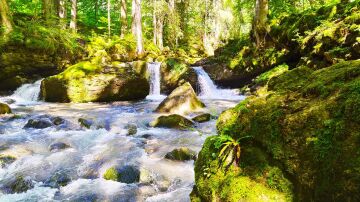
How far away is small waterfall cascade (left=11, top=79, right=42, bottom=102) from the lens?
47.7ft

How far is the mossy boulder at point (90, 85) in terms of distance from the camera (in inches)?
541

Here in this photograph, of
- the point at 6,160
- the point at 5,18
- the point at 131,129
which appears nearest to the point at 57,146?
the point at 6,160

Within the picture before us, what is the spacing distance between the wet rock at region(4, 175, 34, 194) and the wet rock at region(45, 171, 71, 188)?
0.93ft

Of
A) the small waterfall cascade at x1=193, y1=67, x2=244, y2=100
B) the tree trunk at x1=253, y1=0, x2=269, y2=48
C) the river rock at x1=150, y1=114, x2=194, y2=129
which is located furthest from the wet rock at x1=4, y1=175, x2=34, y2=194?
the tree trunk at x1=253, y1=0, x2=269, y2=48

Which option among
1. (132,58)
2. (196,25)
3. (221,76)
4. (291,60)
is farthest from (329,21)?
(196,25)

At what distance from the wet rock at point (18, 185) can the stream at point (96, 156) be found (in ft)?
0.30

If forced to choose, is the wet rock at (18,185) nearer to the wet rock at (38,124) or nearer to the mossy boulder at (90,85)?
the wet rock at (38,124)

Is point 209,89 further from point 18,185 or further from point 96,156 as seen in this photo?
point 18,185

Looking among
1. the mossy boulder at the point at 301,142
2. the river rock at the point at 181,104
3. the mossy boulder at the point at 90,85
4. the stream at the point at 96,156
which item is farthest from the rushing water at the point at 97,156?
the mossy boulder at the point at 90,85

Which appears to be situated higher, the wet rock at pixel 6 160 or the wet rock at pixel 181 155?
the wet rock at pixel 181 155

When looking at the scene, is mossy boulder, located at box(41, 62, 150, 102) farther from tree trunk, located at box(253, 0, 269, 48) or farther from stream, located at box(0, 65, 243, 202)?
tree trunk, located at box(253, 0, 269, 48)

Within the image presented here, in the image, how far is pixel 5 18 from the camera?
16.2 metres

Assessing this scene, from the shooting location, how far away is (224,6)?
121ft

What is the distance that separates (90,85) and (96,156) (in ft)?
26.3
